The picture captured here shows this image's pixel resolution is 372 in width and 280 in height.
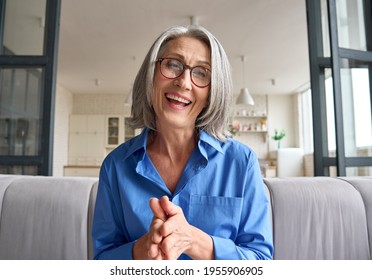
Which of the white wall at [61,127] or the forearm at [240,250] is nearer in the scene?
the forearm at [240,250]

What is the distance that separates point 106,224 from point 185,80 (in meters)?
0.49

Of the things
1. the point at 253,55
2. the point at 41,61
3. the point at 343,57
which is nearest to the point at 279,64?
the point at 253,55

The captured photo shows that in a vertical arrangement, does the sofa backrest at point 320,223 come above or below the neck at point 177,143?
below

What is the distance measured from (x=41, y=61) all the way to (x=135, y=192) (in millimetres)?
1650

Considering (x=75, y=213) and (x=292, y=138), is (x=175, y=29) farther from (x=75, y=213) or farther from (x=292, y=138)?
(x=292, y=138)

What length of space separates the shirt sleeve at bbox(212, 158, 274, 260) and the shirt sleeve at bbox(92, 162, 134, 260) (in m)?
0.35

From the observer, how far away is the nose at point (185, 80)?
2.99 ft


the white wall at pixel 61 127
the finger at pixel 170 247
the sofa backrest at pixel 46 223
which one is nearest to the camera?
the finger at pixel 170 247

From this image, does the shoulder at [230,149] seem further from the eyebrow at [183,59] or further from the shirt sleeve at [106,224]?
the shirt sleeve at [106,224]

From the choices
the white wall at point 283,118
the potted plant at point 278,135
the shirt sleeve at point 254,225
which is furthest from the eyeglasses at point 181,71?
the white wall at point 283,118

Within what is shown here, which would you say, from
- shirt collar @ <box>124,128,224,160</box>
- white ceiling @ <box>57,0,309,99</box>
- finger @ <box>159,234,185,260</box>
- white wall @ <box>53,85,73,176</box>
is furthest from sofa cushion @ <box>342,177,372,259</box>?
white wall @ <box>53,85,73,176</box>

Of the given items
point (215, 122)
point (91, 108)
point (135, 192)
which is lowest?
point (135, 192)
